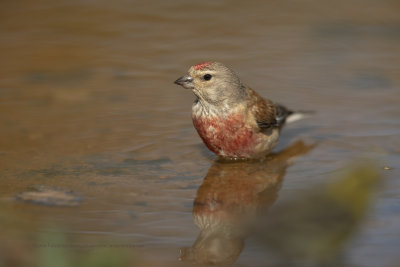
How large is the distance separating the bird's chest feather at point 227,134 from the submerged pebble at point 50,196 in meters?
1.53

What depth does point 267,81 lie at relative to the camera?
7.79 meters

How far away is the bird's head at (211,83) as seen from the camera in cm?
593

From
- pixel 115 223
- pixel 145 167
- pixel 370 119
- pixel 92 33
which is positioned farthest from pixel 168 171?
pixel 92 33

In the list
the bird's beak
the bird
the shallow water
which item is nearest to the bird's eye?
the bird

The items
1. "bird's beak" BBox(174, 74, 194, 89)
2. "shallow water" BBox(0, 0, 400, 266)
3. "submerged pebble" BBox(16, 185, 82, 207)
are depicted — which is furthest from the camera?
"bird's beak" BBox(174, 74, 194, 89)

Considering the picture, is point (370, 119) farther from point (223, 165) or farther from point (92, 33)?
point (92, 33)

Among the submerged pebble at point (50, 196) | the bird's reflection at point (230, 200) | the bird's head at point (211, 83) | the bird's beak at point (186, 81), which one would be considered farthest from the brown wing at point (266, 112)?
the submerged pebble at point (50, 196)

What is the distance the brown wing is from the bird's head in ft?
0.63

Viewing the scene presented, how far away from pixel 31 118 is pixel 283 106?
2.67m

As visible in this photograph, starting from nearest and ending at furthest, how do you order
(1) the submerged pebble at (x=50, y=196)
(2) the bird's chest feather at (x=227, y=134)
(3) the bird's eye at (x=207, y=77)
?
(1) the submerged pebble at (x=50, y=196)
(2) the bird's chest feather at (x=227, y=134)
(3) the bird's eye at (x=207, y=77)

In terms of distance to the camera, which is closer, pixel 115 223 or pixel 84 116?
pixel 115 223

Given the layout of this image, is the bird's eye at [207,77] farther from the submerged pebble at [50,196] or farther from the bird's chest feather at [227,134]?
the submerged pebble at [50,196]

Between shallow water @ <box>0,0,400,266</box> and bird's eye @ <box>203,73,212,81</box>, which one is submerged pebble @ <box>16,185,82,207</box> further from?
bird's eye @ <box>203,73,212,81</box>

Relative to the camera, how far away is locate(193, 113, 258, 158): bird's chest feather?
5.78 metres
